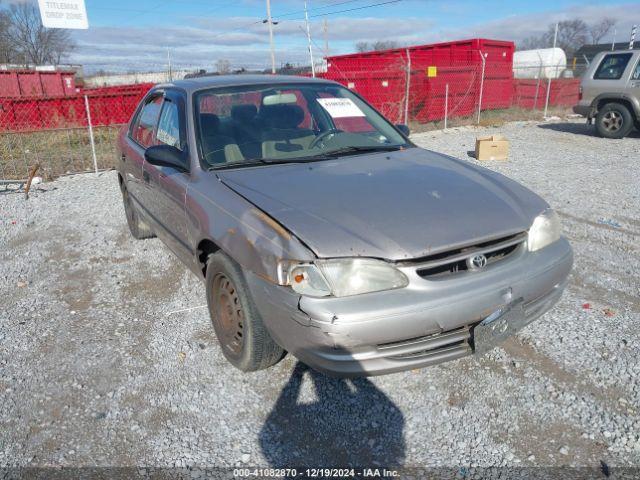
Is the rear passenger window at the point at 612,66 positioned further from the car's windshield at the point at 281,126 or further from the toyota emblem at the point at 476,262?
the toyota emblem at the point at 476,262

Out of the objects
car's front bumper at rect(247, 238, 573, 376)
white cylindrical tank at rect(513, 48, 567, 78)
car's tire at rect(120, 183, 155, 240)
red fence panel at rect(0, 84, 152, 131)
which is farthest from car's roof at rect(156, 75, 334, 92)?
white cylindrical tank at rect(513, 48, 567, 78)

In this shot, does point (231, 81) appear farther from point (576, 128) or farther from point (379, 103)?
point (576, 128)

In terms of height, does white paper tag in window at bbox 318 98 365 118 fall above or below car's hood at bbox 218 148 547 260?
above

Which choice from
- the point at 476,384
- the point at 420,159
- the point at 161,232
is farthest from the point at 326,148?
the point at 476,384

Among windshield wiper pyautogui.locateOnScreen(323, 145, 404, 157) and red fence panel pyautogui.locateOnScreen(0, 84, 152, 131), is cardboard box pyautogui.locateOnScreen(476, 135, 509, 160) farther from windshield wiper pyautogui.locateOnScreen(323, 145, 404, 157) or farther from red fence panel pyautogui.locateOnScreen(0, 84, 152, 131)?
red fence panel pyautogui.locateOnScreen(0, 84, 152, 131)

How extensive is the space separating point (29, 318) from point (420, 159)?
3.11 metres

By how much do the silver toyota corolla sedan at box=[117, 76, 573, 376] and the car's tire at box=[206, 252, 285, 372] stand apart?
0.01m

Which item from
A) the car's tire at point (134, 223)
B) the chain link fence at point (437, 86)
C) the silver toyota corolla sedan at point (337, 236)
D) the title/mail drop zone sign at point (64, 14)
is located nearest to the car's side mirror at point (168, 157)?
the silver toyota corolla sedan at point (337, 236)

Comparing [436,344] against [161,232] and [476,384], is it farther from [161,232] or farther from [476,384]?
[161,232]

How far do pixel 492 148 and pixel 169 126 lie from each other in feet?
23.3

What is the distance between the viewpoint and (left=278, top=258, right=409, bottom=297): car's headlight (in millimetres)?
2207

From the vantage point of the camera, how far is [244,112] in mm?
3494

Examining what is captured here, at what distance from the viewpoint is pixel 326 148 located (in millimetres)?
3461

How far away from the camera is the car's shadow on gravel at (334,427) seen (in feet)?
7.59
